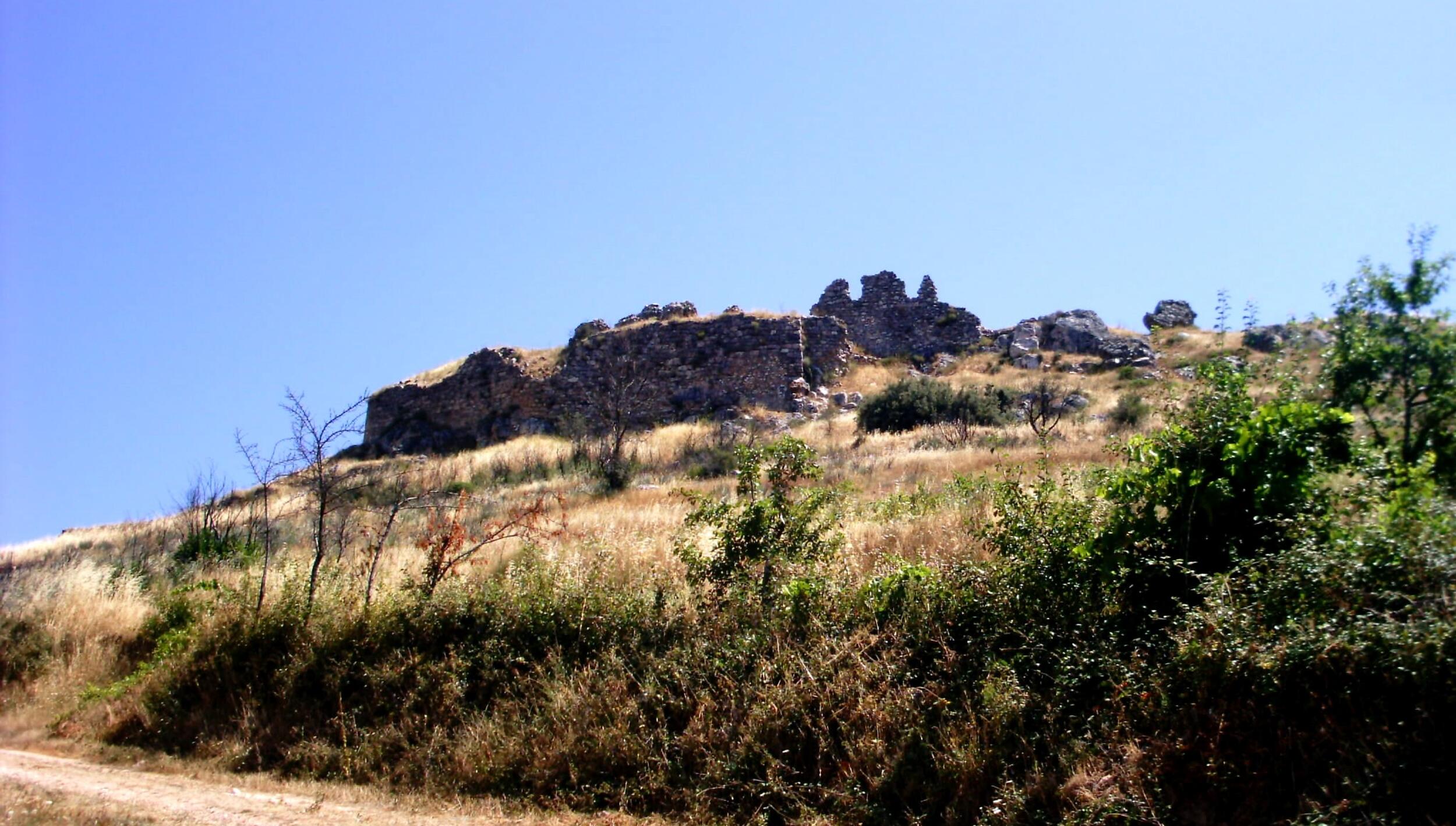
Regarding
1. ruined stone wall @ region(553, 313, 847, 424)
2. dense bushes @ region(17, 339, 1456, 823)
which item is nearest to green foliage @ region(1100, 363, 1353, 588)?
dense bushes @ region(17, 339, 1456, 823)

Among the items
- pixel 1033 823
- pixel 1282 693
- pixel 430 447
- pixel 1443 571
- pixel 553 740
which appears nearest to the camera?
pixel 1443 571

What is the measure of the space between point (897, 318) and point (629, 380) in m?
9.64

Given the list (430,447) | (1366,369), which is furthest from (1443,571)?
(430,447)

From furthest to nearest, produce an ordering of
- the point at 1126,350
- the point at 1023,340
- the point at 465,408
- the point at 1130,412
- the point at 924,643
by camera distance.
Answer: the point at 465,408, the point at 1023,340, the point at 1126,350, the point at 1130,412, the point at 924,643

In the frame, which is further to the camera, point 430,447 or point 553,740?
point 430,447

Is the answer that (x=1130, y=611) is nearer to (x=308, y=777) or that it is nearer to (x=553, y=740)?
(x=553, y=740)

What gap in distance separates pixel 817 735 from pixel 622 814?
136cm

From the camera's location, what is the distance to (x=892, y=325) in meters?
32.7

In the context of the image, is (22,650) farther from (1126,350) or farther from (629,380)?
(1126,350)

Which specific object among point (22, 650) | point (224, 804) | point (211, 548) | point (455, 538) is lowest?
point (224, 804)

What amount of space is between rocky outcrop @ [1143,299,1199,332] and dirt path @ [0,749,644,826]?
1055 inches

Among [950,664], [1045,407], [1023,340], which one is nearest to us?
[950,664]

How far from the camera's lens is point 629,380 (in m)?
28.3

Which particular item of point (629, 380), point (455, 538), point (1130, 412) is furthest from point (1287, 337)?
point (629, 380)
